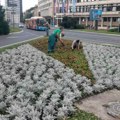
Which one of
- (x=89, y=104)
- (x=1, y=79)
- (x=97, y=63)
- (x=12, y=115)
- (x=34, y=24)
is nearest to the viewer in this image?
(x=12, y=115)

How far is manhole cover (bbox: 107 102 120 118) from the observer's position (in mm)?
5545

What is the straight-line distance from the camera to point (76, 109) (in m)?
5.75

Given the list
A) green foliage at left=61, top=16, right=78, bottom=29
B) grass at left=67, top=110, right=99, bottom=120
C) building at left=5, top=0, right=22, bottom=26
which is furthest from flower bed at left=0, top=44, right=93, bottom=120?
building at left=5, top=0, right=22, bottom=26

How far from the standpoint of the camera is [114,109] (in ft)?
19.2

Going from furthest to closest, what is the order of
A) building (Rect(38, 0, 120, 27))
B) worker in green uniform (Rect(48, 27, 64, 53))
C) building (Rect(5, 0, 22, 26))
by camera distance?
building (Rect(5, 0, 22, 26)) < building (Rect(38, 0, 120, 27)) < worker in green uniform (Rect(48, 27, 64, 53))

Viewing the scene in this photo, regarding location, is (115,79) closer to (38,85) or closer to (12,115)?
(38,85)

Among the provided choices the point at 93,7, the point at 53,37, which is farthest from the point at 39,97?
the point at 93,7

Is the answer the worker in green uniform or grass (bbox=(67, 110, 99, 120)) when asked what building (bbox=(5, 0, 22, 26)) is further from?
grass (bbox=(67, 110, 99, 120))

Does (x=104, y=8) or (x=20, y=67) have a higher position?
(x=104, y=8)

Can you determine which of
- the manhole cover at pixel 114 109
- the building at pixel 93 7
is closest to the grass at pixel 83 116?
the manhole cover at pixel 114 109

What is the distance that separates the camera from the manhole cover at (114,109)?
555cm

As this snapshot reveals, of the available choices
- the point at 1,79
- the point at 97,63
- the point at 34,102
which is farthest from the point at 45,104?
the point at 97,63

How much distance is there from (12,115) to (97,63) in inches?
233

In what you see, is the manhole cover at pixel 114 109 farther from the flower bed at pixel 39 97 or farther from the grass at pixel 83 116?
the flower bed at pixel 39 97
